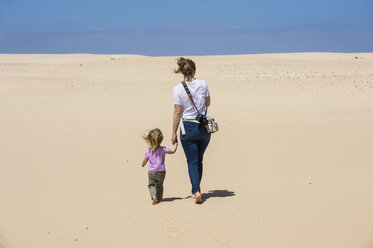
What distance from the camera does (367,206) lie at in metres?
6.23

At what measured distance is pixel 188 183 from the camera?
319 inches

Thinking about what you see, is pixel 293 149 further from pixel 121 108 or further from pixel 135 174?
pixel 121 108

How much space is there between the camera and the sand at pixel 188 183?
17.8ft

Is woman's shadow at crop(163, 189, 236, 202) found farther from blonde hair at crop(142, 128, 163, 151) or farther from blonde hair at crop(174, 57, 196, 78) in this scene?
blonde hair at crop(174, 57, 196, 78)

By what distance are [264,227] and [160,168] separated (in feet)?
5.51

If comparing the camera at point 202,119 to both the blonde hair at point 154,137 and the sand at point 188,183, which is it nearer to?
the blonde hair at point 154,137

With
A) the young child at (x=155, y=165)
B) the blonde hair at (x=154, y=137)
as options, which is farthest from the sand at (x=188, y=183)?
the blonde hair at (x=154, y=137)

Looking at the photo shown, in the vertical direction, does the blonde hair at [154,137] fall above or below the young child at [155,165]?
above

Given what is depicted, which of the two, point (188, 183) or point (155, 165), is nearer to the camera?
point (155, 165)

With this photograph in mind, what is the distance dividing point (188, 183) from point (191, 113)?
2069mm

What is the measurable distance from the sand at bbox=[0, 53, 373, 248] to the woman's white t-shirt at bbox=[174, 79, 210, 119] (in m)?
1.18

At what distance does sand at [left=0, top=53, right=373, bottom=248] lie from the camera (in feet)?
Result: 17.8

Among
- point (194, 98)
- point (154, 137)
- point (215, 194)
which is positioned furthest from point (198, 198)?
point (194, 98)

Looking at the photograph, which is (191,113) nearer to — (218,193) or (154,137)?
(154,137)
